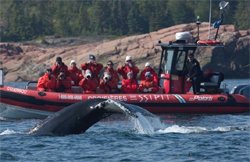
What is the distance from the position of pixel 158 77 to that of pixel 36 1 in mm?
110080

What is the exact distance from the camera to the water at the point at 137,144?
19.7 meters

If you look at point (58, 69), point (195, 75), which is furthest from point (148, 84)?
point (58, 69)

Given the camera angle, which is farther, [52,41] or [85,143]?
[52,41]

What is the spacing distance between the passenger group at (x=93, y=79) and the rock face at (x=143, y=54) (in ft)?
148

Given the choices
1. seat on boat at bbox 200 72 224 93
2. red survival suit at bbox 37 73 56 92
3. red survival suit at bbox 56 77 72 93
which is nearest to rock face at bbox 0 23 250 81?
seat on boat at bbox 200 72 224 93

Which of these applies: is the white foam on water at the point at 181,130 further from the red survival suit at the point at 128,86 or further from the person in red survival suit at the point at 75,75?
the person in red survival suit at the point at 75,75

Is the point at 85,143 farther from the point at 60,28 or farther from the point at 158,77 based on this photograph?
the point at 60,28

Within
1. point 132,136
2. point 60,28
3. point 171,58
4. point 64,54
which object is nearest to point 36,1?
point 60,28

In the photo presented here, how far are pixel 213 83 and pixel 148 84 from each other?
2.29 meters

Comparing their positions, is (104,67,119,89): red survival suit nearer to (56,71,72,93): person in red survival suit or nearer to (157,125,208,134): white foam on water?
(56,71,72,93): person in red survival suit

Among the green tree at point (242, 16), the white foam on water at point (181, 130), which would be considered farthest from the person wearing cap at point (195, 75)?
the green tree at point (242, 16)

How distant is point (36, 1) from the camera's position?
142 metres

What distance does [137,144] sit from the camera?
69.8 feet

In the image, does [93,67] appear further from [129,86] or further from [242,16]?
[242,16]
